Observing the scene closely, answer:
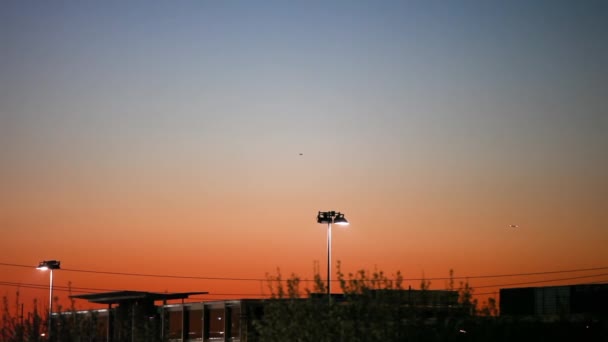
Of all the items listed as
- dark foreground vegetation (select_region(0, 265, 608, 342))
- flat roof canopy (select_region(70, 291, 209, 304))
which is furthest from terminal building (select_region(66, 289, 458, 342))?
dark foreground vegetation (select_region(0, 265, 608, 342))

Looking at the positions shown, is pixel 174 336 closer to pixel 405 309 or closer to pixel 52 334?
pixel 52 334

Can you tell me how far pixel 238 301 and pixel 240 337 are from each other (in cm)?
260

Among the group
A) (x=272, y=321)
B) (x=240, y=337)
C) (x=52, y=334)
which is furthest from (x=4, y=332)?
(x=272, y=321)

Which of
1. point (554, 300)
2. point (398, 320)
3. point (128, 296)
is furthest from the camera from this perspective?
point (128, 296)

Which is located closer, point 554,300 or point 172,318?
point 554,300

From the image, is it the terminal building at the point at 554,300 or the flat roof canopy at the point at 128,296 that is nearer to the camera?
the terminal building at the point at 554,300

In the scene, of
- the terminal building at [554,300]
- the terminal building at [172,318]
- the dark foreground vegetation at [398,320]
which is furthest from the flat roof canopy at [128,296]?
the dark foreground vegetation at [398,320]

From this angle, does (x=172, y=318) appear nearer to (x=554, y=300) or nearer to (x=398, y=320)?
(x=554, y=300)

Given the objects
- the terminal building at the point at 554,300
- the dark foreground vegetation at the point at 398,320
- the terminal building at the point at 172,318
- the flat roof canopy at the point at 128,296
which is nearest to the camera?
the dark foreground vegetation at the point at 398,320

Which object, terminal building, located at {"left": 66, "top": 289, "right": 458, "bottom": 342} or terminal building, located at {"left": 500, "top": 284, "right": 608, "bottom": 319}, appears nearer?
terminal building, located at {"left": 500, "top": 284, "right": 608, "bottom": 319}

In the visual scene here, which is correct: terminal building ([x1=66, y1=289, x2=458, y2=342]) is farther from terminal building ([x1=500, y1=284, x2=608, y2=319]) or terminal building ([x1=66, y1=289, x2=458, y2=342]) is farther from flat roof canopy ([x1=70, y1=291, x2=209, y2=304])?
terminal building ([x1=500, y1=284, x2=608, y2=319])

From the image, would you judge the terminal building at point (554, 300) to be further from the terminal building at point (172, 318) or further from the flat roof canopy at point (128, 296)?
the flat roof canopy at point (128, 296)

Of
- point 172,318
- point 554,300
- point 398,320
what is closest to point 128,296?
point 172,318

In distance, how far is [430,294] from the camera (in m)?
41.2
